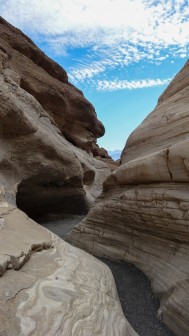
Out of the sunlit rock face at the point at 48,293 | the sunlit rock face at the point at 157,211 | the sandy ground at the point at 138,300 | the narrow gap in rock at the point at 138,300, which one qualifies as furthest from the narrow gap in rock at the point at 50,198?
the sunlit rock face at the point at 48,293

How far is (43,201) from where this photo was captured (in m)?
12.4

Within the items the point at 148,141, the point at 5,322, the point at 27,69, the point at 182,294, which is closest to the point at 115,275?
the point at 182,294

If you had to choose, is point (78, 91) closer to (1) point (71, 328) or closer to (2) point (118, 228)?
(2) point (118, 228)

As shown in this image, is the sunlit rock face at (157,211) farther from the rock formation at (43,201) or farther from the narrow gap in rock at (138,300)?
the rock formation at (43,201)

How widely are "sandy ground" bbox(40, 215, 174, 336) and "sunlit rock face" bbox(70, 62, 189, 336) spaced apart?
0.17 metres

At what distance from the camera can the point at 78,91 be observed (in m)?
20.3

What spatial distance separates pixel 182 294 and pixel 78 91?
58.5 feet

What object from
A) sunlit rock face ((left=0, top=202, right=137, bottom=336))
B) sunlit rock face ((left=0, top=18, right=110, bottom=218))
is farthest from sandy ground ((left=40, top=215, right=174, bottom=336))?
sunlit rock face ((left=0, top=18, right=110, bottom=218))

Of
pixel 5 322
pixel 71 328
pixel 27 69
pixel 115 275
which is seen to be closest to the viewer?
pixel 5 322

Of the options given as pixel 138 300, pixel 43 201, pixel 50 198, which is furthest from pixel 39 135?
pixel 138 300

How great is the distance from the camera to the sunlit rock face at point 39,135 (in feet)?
28.9

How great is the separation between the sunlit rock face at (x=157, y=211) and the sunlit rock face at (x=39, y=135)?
2.71 m

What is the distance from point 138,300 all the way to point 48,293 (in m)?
2.83

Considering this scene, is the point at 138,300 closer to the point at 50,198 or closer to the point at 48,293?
the point at 48,293
